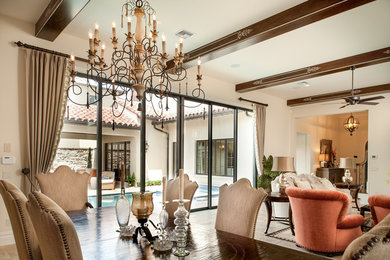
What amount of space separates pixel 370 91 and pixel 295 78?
2479mm

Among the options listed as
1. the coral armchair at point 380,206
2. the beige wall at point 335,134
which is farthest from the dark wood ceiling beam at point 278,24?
the beige wall at point 335,134

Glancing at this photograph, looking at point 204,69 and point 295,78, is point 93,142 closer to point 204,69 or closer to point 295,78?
point 204,69

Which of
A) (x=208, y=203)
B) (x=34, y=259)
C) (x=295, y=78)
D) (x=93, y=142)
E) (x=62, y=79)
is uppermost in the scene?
(x=295, y=78)

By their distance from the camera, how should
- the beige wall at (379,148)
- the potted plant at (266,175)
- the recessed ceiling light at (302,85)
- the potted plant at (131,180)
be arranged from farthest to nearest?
the potted plant at (266,175) → the beige wall at (379,148) → the recessed ceiling light at (302,85) → the potted plant at (131,180)

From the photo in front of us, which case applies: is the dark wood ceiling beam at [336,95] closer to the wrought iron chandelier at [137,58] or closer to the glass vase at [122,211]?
the wrought iron chandelier at [137,58]

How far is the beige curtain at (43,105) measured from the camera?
3.57 metres

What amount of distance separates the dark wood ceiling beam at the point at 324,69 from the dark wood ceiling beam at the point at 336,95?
2025 millimetres

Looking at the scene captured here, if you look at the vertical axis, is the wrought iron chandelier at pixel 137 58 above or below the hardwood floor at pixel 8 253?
above

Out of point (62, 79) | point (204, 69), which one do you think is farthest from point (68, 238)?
point (204, 69)

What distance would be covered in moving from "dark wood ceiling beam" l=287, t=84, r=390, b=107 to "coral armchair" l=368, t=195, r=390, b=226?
4294 millimetres

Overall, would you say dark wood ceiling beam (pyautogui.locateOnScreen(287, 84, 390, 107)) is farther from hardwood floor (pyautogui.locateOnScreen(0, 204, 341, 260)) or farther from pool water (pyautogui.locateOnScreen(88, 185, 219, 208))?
pool water (pyautogui.locateOnScreen(88, 185, 219, 208))

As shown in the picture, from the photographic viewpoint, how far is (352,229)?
3473mm

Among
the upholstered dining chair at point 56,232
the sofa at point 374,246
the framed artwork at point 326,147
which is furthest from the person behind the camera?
the framed artwork at point 326,147

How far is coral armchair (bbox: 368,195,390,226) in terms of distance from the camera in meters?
3.17
